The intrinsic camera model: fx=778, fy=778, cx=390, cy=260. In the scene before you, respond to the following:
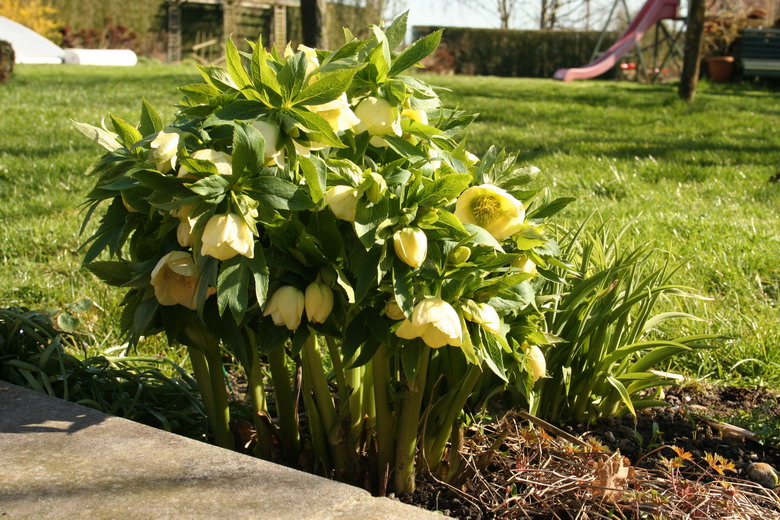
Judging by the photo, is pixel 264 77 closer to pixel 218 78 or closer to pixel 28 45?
pixel 218 78

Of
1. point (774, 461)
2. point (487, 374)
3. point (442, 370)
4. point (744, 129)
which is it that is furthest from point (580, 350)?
point (744, 129)

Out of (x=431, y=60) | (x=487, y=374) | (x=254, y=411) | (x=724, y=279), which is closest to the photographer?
(x=254, y=411)

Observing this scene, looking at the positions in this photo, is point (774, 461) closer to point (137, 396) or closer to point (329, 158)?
point (329, 158)

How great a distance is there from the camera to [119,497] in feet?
3.88

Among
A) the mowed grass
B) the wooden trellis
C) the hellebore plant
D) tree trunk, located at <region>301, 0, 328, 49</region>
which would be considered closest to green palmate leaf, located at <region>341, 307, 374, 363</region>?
the hellebore plant

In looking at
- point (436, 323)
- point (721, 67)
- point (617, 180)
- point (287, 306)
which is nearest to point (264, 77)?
point (287, 306)

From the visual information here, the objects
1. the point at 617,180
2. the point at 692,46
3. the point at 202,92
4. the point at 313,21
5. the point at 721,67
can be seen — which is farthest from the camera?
the point at 721,67

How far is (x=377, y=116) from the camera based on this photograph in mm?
1286

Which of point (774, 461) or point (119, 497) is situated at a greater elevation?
point (119, 497)

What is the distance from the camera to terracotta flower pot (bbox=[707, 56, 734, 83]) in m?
14.0

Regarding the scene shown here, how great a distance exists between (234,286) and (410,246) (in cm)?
28

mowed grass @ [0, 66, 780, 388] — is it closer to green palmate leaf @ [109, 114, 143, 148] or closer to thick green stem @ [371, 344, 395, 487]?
green palmate leaf @ [109, 114, 143, 148]

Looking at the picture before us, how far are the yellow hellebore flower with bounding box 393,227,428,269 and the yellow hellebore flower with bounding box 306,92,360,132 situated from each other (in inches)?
8.9

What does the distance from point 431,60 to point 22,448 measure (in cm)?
2156
